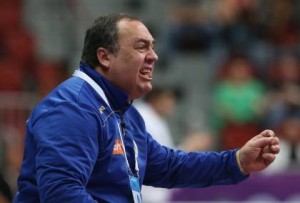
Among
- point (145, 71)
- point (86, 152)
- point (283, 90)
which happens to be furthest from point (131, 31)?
point (283, 90)

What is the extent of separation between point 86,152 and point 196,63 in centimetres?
920

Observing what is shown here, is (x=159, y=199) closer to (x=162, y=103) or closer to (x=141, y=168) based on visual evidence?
(x=162, y=103)

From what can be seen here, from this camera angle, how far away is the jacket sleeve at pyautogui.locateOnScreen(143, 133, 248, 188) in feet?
16.3

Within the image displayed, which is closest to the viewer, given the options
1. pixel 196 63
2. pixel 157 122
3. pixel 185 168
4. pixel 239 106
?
pixel 185 168

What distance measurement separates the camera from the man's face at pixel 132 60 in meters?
4.53

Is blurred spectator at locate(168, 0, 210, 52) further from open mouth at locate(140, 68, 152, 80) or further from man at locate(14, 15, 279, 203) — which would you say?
open mouth at locate(140, 68, 152, 80)

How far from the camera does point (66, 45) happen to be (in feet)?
47.8

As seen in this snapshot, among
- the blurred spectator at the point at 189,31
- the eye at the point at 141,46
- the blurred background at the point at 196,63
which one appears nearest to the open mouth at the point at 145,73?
the eye at the point at 141,46

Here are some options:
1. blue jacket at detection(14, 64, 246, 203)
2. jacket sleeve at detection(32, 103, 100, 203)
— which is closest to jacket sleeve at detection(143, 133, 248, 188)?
blue jacket at detection(14, 64, 246, 203)

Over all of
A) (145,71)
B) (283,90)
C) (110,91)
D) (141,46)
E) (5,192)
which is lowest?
(283,90)

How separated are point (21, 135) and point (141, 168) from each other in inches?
293

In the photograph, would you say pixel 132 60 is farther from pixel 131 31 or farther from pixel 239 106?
pixel 239 106

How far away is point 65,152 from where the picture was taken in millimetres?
4129

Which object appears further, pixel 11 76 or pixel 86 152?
pixel 11 76
